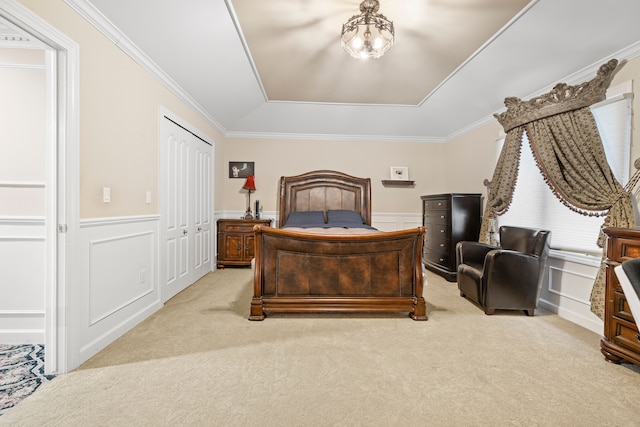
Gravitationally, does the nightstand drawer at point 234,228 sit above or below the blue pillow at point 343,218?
below

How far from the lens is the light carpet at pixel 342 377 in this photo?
1539 millimetres

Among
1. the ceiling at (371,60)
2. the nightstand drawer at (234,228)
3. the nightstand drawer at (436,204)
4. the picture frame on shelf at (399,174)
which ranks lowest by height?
the nightstand drawer at (234,228)

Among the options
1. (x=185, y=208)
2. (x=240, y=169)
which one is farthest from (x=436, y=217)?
(x=185, y=208)

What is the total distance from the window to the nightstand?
3831mm

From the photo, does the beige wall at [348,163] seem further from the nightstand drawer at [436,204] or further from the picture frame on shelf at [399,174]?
the nightstand drawer at [436,204]

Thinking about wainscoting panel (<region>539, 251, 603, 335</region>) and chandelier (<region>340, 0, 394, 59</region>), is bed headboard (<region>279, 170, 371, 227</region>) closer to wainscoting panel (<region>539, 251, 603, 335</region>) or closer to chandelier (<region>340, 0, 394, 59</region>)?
wainscoting panel (<region>539, 251, 603, 335</region>)

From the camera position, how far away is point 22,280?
2.30 m

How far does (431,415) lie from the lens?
1.55 meters

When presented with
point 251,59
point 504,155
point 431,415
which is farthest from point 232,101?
point 431,415

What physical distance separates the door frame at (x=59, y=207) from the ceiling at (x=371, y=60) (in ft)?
1.62

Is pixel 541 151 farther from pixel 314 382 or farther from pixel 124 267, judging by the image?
pixel 124 267

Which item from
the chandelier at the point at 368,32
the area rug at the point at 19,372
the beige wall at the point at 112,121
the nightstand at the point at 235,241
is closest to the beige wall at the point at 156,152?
the beige wall at the point at 112,121

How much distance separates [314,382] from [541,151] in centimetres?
322

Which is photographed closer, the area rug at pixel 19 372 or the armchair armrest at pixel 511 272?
the area rug at pixel 19 372
